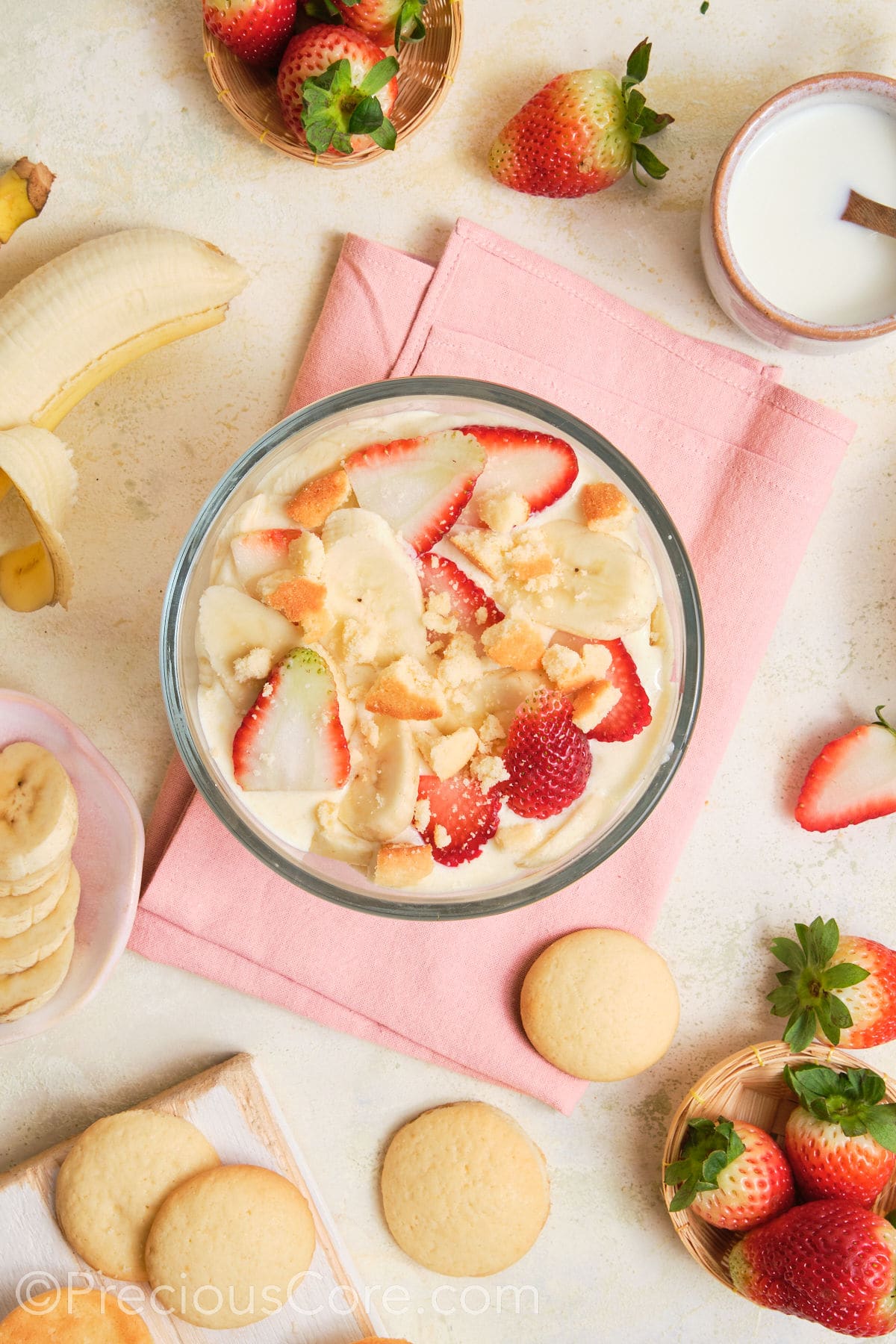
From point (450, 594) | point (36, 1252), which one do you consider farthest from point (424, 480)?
point (36, 1252)

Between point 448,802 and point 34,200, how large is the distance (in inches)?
52.7

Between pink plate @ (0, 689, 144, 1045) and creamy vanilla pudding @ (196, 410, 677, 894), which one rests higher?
creamy vanilla pudding @ (196, 410, 677, 894)

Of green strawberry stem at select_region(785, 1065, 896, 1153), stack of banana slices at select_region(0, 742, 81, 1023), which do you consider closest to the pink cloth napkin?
stack of banana slices at select_region(0, 742, 81, 1023)

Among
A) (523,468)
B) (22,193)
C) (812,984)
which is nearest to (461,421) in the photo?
(523,468)

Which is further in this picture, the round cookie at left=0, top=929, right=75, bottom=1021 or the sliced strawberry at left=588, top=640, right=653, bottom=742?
A: the round cookie at left=0, top=929, right=75, bottom=1021

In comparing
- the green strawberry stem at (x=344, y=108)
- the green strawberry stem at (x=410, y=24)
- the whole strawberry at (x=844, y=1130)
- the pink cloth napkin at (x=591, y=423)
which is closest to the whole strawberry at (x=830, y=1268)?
the whole strawberry at (x=844, y=1130)

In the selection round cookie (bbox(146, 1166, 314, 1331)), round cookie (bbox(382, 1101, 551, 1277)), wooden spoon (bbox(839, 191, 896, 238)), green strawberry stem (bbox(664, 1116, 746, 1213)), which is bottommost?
round cookie (bbox(146, 1166, 314, 1331))

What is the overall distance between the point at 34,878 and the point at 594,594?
44.3 inches

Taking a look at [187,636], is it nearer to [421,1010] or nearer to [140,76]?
[421,1010]

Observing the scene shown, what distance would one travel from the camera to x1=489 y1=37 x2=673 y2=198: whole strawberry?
5.99ft

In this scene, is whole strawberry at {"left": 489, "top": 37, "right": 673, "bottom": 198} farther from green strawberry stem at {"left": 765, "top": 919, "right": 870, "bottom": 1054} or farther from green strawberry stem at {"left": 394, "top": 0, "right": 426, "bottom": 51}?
green strawberry stem at {"left": 765, "top": 919, "right": 870, "bottom": 1054}

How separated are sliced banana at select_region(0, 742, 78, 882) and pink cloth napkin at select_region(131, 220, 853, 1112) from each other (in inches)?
8.0

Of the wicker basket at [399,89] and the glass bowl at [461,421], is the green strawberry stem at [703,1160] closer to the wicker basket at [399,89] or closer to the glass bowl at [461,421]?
the glass bowl at [461,421]

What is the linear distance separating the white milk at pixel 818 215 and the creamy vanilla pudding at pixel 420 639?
0.66m
